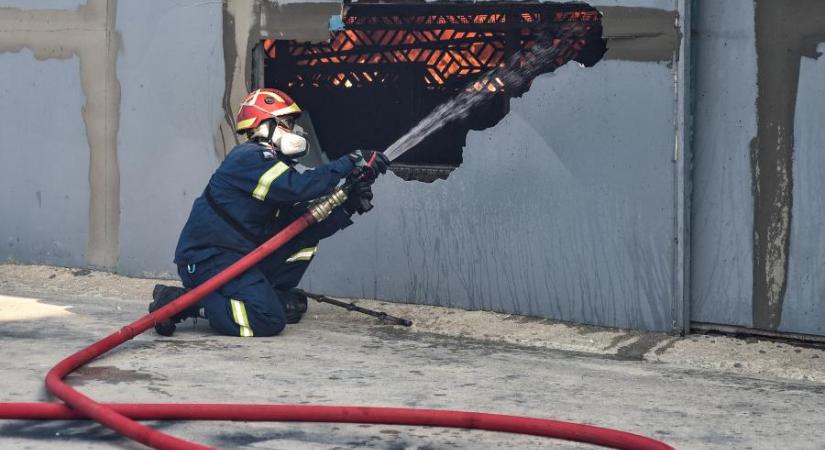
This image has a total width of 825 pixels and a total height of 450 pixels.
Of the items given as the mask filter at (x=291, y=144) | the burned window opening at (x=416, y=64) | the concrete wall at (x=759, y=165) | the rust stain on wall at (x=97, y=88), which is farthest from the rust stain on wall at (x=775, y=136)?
the rust stain on wall at (x=97, y=88)

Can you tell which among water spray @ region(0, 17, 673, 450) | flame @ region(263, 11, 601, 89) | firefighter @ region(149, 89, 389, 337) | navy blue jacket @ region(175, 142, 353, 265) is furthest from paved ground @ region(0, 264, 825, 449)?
flame @ region(263, 11, 601, 89)

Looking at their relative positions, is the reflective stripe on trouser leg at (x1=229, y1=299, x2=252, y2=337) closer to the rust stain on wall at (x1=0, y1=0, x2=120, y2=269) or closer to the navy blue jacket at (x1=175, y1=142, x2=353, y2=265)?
the navy blue jacket at (x1=175, y1=142, x2=353, y2=265)

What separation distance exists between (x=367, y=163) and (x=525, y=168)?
0.90 metres

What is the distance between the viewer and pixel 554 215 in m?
7.17

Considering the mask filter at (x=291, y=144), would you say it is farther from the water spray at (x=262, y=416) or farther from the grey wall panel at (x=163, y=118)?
the water spray at (x=262, y=416)

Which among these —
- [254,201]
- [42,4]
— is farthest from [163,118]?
[254,201]

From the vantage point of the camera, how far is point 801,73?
639 centimetres

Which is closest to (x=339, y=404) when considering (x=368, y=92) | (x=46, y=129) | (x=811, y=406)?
(x=811, y=406)

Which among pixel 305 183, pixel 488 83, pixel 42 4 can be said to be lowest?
pixel 305 183

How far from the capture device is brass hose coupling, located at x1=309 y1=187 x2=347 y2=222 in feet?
22.5

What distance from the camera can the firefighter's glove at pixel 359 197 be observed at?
6.93 metres

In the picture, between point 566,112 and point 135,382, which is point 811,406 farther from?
point 135,382

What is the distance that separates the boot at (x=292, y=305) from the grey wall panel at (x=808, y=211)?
2.54 meters

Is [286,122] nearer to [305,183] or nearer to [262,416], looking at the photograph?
[305,183]
